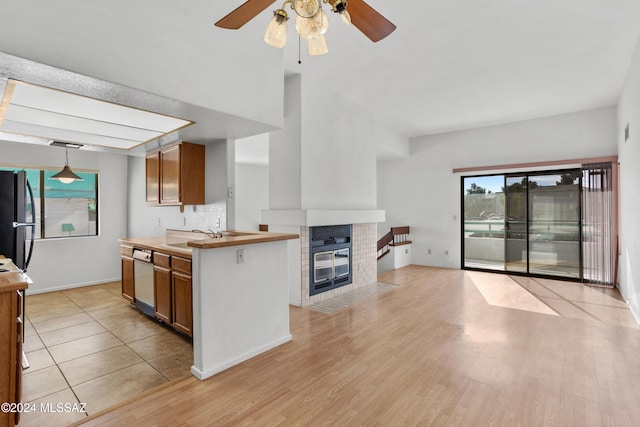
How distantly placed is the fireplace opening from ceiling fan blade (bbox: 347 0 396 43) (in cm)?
287

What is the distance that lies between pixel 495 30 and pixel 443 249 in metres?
4.78

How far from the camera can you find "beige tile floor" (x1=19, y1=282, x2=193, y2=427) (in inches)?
85.1

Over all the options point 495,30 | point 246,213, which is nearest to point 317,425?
point 495,30

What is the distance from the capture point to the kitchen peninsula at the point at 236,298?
2400mm

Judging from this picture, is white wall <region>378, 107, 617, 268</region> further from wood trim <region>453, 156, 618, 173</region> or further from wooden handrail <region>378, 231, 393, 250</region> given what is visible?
wooden handrail <region>378, 231, 393, 250</region>

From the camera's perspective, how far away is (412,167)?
7422mm

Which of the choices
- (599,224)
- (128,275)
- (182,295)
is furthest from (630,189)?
(128,275)

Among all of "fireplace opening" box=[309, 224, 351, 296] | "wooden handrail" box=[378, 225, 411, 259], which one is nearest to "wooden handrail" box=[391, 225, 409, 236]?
"wooden handrail" box=[378, 225, 411, 259]

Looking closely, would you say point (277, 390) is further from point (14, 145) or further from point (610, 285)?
point (610, 285)

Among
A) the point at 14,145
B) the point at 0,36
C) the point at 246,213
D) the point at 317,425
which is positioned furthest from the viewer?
the point at 246,213

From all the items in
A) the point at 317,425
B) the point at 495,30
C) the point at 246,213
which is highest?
the point at 495,30

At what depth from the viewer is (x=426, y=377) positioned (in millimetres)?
2389

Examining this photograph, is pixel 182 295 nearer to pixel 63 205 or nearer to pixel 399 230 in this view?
pixel 63 205

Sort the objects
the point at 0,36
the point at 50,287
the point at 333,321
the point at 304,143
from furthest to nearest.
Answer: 1. the point at 50,287
2. the point at 304,143
3. the point at 333,321
4. the point at 0,36
